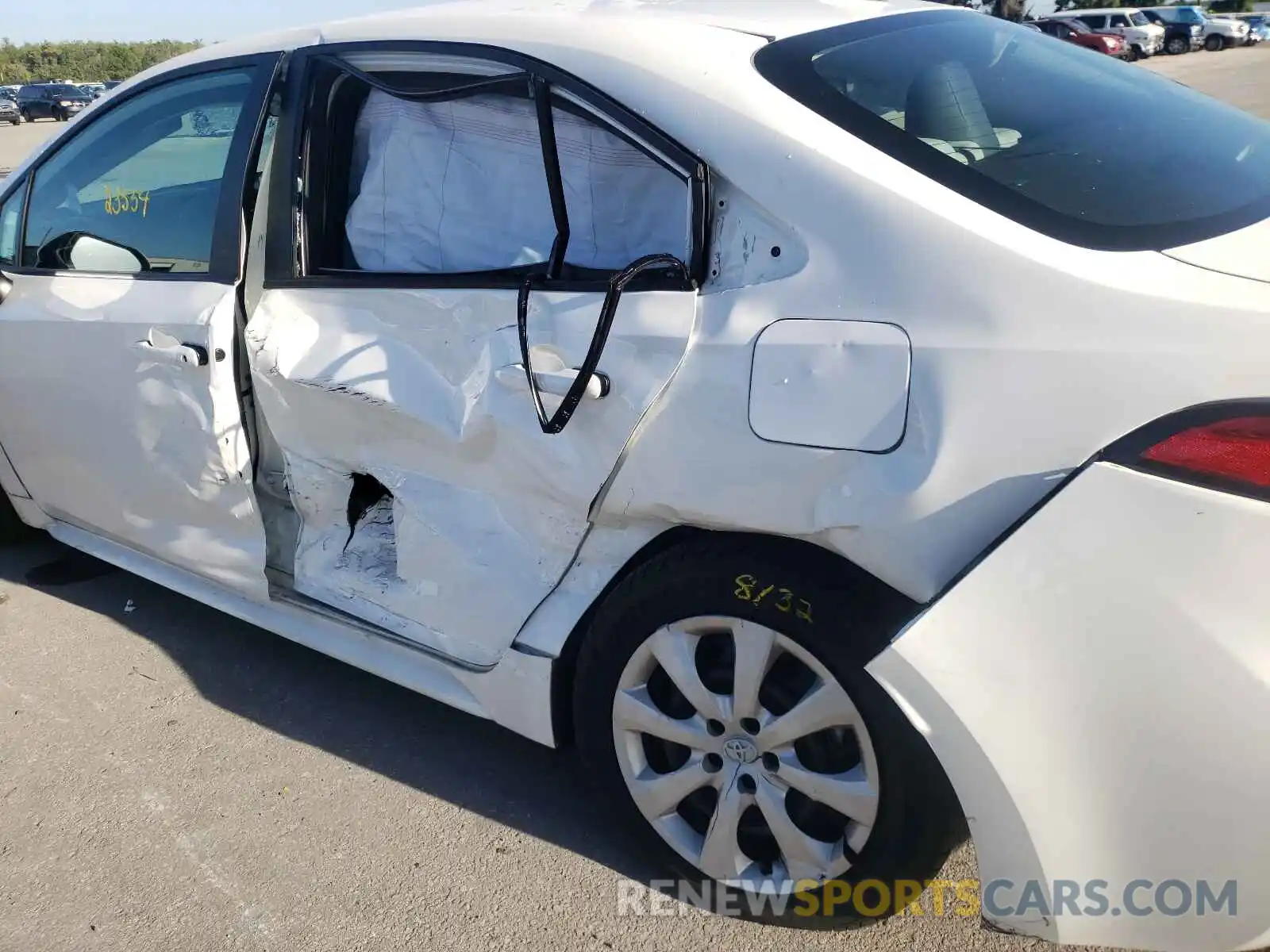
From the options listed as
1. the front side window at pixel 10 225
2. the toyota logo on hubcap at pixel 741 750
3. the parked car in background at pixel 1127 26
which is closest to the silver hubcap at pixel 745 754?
the toyota logo on hubcap at pixel 741 750

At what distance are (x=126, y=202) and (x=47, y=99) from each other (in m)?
39.3

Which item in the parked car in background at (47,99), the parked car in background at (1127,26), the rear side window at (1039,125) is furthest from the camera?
the parked car in background at (1127,26)

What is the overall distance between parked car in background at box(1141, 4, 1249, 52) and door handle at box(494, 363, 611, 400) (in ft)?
143

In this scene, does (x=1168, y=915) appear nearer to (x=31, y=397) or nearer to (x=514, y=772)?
(x=514, y=772)

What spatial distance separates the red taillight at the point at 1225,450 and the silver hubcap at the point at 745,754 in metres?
0.67

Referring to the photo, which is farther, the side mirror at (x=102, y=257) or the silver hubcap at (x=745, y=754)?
the side mirror at (x=102, y=257)

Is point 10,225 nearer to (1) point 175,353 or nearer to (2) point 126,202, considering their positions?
(2) point 126,202

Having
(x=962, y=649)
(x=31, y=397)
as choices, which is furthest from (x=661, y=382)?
(x=31, y=397)

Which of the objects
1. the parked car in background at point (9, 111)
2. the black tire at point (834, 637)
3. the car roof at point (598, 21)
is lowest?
the parked car in background at point (9, 111)

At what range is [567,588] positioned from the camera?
215cm

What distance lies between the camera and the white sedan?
4.90 ft

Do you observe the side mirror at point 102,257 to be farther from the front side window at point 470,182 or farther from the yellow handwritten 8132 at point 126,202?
the front side window at point 470,182

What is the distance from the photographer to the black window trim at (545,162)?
1896mm

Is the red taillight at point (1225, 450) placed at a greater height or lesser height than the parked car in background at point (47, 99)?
greater
